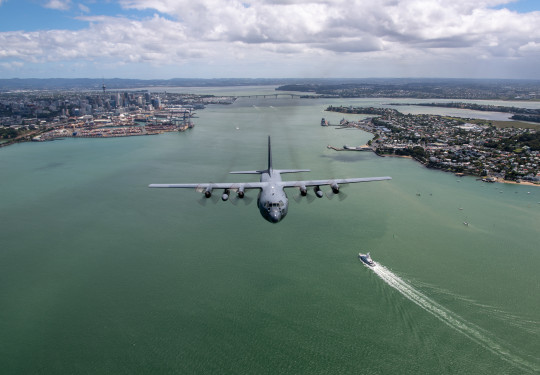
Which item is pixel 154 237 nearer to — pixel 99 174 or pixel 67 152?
pixel 99 174

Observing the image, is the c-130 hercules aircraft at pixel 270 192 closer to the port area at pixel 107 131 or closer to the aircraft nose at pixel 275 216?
the aircraft nose at pixel 275 216

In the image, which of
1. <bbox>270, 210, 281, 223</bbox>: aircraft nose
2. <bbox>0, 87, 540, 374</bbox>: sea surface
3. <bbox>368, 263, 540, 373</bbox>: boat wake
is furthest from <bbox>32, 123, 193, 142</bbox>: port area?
<bbox>368, 263, 540, 373</bbox>: boat wake

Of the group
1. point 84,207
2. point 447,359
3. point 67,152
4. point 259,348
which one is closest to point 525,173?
Result: point 447,359

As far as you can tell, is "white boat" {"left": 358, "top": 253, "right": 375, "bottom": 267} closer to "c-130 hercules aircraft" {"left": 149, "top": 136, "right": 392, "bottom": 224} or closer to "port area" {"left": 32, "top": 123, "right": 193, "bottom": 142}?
"c-130 hercules aircraft" {"left": 149, "top": 136, "right": 392, "bottom": 224}

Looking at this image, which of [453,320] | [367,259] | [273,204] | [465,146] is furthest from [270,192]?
[465,146]

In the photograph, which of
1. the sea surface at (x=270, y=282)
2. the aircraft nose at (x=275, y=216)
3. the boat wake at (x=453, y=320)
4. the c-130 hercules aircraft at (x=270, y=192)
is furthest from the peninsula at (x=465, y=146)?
the aircraft nose at (x=275, y=216)

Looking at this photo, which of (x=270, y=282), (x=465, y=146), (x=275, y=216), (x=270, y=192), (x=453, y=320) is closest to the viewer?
(x=275, y=216)

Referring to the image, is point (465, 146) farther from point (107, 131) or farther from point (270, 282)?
point (107, 131)
